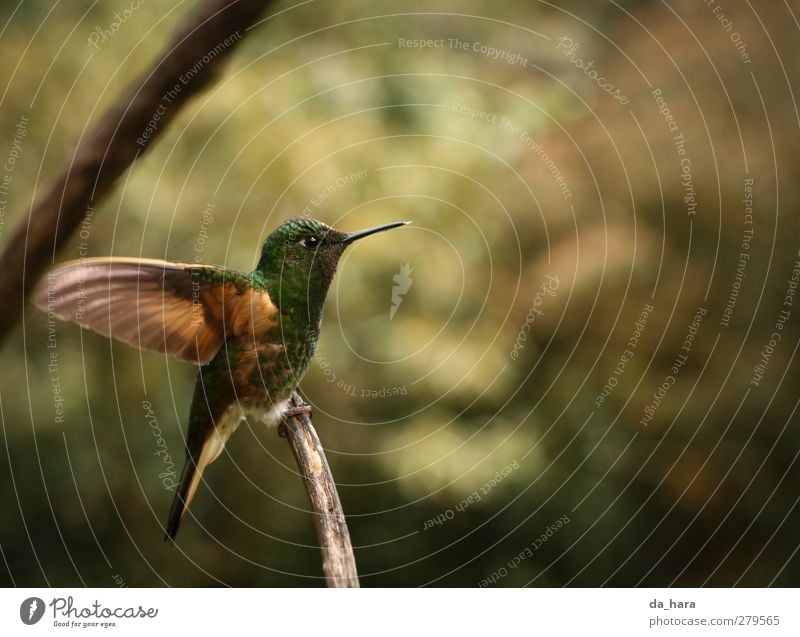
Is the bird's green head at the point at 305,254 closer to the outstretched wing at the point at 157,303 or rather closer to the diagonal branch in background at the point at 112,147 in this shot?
the outstretched wing at the point at 157,303

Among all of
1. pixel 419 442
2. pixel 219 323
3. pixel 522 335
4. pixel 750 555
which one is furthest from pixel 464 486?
pixel 219 323

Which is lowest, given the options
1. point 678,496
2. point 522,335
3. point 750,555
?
point 750,555

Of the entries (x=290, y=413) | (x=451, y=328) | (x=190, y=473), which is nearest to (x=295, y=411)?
(x=290, y=413)

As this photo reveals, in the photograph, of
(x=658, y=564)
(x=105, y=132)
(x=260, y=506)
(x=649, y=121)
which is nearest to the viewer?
(x=105, y=132)

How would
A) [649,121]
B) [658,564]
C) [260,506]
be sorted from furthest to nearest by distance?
[649,121] → [260,506] → [658,564]

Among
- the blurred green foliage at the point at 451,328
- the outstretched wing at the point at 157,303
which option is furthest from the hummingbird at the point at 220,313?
the blurred green foliage at the point at 451,328

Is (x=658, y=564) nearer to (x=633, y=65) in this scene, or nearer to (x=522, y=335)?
(x=522, y=335)
